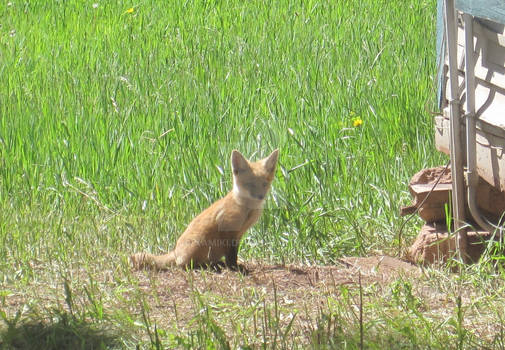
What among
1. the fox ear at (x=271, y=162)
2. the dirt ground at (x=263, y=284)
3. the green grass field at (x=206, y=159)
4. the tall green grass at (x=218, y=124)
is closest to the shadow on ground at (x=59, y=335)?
the green grass field at (x=206, y=159)

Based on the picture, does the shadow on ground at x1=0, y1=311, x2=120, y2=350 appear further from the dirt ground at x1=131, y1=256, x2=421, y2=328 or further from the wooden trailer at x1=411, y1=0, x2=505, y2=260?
the wooden trailer at x1=411, y1=0, x2=505, y2=260

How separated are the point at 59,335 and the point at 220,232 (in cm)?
133

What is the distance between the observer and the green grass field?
160 inches

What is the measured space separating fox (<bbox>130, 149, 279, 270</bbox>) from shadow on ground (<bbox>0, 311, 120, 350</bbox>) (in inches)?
43.5

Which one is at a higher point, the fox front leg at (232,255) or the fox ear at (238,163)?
the fox ear at (238,163)

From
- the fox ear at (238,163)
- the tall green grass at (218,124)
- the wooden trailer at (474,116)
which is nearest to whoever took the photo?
the wooden trailer at (474,116)

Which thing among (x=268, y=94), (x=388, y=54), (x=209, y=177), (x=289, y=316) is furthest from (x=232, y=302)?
(x=388, y=54)

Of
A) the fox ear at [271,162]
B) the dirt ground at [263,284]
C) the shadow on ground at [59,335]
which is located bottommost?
the dirt ground at [263,284]

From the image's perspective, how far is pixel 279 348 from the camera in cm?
368

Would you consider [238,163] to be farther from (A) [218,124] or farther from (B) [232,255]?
(A) [218,124]

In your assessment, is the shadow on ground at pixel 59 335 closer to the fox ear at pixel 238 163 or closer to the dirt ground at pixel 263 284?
the dirt ground at pixel 263 284

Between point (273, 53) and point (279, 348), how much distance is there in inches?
221

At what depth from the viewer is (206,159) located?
6453 mm

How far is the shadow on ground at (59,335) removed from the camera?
384 centimetres
